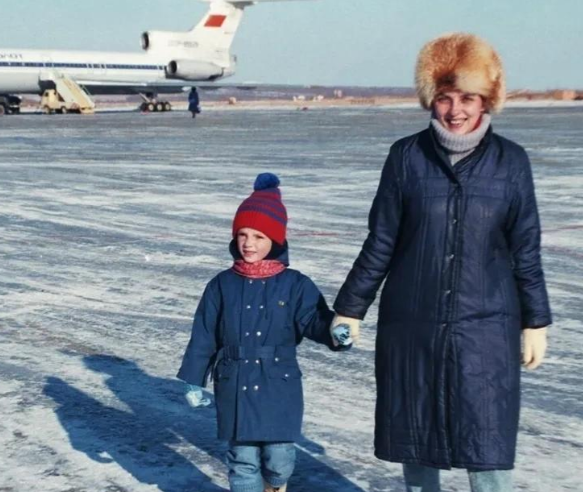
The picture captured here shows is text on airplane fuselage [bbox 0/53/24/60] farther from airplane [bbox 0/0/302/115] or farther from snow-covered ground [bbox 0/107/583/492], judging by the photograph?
snow-covered ground [bbox 0/107/583/492]

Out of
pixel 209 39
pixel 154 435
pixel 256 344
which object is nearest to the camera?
pixel 256 344

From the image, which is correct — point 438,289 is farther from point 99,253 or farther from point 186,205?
point 186,205

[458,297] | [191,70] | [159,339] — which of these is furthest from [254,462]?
[191,70]

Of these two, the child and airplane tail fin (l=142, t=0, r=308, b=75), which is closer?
the child

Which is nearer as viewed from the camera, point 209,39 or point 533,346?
point 533,346

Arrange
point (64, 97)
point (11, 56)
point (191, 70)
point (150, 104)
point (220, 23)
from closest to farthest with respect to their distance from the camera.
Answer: point (11, 56) → point (64, 97) → point (191, 70) → point (150, 104) → point (220, 23)

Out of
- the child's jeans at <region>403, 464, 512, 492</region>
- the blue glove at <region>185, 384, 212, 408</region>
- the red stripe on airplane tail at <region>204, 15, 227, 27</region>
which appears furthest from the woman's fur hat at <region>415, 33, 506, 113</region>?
the red stripe on airplane tail at <region>204, 15, 227, 27</region>

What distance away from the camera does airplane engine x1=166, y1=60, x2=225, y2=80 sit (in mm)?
61031

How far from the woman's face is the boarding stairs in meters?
55.1

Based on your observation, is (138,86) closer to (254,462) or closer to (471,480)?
(254,462)

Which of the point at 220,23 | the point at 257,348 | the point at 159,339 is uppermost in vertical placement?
the point at 220,23

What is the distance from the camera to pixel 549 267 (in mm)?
9062

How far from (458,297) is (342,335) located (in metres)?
0.44

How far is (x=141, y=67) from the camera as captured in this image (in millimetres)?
61906
